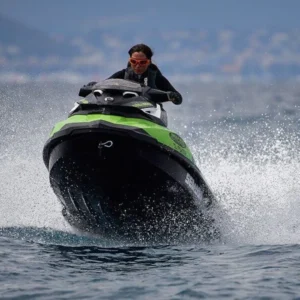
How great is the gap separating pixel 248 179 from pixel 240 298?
5484mm

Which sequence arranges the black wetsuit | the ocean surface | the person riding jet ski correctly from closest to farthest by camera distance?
the ocean surface → the person riding jet ski → the black wetsuit

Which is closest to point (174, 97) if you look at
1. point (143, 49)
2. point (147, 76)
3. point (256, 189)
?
point (147, 76)

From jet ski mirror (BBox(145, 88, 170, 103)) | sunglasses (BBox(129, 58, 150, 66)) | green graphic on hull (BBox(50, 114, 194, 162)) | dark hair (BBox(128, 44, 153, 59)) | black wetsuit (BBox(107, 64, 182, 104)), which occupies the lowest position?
green graphic on hull (BBox(50, 114, 194, 162))

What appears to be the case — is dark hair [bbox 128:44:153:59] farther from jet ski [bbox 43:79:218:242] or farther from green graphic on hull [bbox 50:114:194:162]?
green graphic on hull [bbox 50:114:194:162]

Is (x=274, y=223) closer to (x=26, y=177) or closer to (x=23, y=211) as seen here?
(x=23, y=211)

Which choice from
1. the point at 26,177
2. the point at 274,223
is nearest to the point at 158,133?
the point at 274,223

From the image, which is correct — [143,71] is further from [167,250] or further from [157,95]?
[167,250]

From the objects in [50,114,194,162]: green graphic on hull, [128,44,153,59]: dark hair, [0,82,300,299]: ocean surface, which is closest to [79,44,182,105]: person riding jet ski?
[128,44,153,59]: dark hair

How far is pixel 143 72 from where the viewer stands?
7859 mm

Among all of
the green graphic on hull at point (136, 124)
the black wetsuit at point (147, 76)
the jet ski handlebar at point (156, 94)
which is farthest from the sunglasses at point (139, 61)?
the green graphic on hull at point (136, 124)

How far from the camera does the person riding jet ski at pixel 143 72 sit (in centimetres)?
775

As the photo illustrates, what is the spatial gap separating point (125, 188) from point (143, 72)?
4.74ft

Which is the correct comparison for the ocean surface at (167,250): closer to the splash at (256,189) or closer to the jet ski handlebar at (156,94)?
the splash at (256,189)

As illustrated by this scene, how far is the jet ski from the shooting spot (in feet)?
22.1
